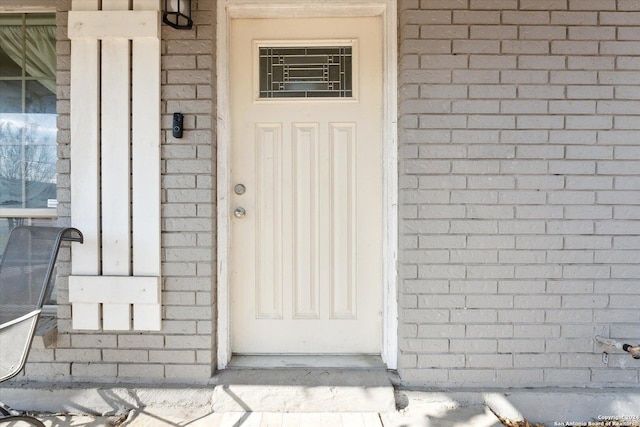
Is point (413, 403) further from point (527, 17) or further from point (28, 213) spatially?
point (28, 213)

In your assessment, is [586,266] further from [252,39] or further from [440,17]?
[252,39]

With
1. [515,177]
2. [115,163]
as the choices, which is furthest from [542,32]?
[115,163]

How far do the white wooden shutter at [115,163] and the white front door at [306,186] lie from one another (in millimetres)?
465

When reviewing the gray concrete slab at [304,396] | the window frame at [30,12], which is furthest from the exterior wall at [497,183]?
the window frame at [30,12]

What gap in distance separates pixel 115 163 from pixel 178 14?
88 cm

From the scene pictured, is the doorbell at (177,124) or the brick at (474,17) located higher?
the brick at (474,17)

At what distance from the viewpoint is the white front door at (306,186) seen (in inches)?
92.8

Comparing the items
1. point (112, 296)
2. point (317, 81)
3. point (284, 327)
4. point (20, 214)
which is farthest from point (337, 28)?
point (20, 214)

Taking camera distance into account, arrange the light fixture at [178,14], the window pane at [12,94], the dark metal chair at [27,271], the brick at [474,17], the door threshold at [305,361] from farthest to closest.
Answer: the window pane at [12,94], the door threshold at [305,361], the brick at [474,17], the light fixture at [178,14], the dark metal chair at [27,271]

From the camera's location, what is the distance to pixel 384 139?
231 centimetres

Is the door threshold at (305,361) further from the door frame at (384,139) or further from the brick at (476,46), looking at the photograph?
the brick at (476,46)

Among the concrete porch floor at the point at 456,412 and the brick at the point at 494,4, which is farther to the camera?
Answer: the brick at the point at 494,4

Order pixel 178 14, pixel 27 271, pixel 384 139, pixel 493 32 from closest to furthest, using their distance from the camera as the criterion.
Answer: pixel 27 271 → pixel 178 14 → pixel 493 32 → pixel 384 139

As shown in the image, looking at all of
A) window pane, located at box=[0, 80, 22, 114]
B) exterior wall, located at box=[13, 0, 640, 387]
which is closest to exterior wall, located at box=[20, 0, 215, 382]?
exterior wall, located at box=[13, 0, 640, 387]
